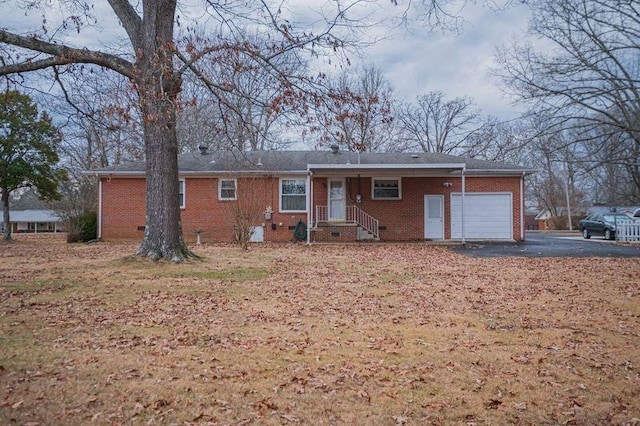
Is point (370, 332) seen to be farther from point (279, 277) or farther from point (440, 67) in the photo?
point (440, 67)

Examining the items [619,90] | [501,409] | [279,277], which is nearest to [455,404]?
[501,409]

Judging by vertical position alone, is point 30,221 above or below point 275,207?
below

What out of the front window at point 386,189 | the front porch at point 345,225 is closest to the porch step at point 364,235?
the front porch at point 345,225

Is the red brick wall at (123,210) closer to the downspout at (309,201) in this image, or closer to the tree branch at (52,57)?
the downspout at (309,201)

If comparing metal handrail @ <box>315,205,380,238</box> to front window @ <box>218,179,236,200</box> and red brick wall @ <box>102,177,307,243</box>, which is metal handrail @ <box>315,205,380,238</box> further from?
front window @ <box>218,179,236,200</box>

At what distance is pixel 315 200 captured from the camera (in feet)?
67.8

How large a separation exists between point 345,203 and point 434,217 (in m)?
3.81

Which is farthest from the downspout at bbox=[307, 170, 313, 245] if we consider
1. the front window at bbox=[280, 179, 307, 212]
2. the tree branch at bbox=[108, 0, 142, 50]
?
the tree branch at bbox=[108, 0, 142, 50]

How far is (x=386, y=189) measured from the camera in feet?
68.0

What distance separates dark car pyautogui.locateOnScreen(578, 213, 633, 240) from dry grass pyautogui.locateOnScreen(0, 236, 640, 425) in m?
15.7

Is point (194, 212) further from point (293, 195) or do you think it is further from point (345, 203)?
point (345, 203)

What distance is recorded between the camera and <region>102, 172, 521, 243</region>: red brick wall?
2047 cm

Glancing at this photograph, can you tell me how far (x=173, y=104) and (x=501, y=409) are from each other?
21.3ft

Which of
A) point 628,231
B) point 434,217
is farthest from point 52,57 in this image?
point 628,231
